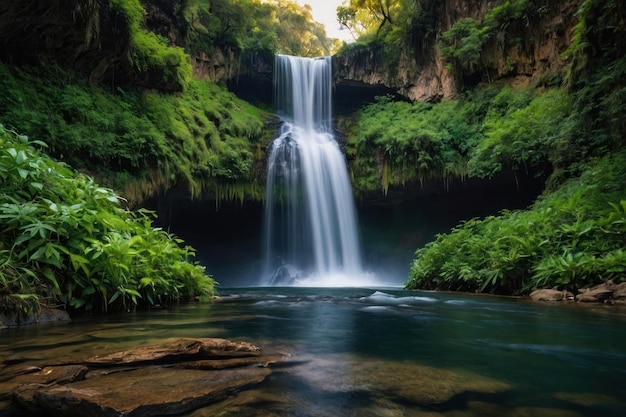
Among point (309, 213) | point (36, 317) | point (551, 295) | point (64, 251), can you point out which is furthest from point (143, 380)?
point (309, 213)

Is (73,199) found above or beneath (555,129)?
beneath

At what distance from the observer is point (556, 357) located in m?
2.30

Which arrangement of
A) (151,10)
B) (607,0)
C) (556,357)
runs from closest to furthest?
(556,357) → (607,0) → (151,10)

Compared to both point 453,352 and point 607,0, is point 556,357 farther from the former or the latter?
point 607,0

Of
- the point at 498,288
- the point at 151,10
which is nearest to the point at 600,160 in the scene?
the point at 498,288

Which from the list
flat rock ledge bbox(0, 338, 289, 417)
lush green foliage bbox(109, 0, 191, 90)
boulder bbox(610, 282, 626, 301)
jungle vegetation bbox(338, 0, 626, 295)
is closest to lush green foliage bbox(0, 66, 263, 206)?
lush green foliage bbox(109, 0, 191, 90)

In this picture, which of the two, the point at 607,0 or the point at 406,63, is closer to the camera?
the point at 607,0

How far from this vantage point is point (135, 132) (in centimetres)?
1093

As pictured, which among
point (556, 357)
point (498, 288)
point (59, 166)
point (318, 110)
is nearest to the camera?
point (556, 357)

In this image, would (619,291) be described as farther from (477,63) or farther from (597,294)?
(477,63)

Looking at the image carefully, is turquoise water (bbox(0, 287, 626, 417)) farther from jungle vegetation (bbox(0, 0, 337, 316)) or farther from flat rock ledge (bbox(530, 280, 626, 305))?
flat rock ledge (bbox(530, 280, 626, 305))

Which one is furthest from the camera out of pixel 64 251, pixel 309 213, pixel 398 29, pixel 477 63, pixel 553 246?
pixel 398 29

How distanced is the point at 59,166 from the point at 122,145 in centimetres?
540

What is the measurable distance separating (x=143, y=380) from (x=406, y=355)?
1.42 meters
